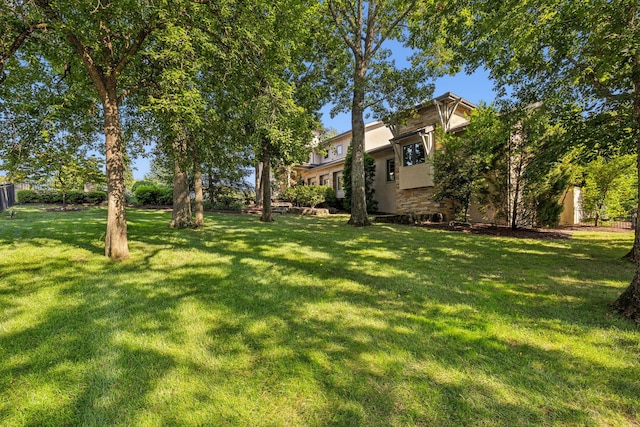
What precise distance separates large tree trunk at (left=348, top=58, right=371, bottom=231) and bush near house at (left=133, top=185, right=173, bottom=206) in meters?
15.5

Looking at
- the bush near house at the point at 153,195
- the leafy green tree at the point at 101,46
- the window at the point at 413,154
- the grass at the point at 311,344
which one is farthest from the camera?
the bush near house at the point at 153,195

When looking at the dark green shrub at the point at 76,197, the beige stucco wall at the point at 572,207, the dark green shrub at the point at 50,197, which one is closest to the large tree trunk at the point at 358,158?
the beige stucco wall at the point at 572,207

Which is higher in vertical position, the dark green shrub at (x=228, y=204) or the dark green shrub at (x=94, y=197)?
the dark green shrub at (x=94, y=197)

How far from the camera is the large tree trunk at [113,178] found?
5512mm

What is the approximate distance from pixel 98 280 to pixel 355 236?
6359 mm

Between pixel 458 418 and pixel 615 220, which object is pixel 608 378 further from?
pixel 615 220

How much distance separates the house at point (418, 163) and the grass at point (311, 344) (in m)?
9.26

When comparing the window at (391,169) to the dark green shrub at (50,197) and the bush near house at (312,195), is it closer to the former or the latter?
the bush near house at (312,195)

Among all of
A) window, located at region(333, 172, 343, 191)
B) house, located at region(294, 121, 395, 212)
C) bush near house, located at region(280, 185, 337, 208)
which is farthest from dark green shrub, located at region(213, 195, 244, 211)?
window, located at region(333, 172, 343, 191)

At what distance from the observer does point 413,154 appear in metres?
16.3

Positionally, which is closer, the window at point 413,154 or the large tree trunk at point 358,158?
the large tree trunk at point 358,158

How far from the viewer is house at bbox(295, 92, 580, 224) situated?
13867 mm

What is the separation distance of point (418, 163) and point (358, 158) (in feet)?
18.5

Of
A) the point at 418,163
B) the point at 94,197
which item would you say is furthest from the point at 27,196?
the point at 418,163
